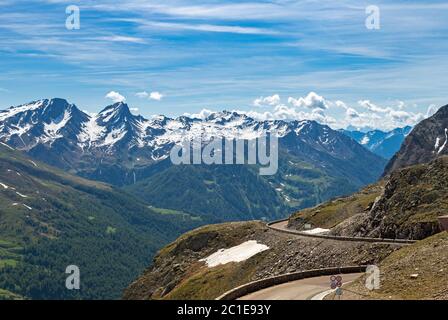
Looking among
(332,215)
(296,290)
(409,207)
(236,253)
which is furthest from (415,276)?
(332,215)

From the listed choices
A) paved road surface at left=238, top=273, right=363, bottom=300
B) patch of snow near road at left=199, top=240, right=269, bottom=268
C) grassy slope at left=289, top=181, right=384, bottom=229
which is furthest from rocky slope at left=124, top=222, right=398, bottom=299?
grassy slope at left=289, top=181, right=384, bottom=229

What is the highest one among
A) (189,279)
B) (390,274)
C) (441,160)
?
(441,160)

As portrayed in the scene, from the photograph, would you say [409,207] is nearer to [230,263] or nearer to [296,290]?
[230,263]

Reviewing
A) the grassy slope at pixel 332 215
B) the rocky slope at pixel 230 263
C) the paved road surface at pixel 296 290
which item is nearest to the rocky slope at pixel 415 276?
the paved road surface at pixel 296 290

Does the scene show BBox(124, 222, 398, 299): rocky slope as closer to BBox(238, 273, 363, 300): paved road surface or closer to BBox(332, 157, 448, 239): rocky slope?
BBox(332, 157, 448, 239): rocky slope

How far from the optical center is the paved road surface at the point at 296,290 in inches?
1971

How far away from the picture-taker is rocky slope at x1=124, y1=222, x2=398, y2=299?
3270 inches

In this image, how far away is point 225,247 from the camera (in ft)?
419

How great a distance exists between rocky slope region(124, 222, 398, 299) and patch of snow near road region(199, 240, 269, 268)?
5.03ft

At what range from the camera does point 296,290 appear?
2099 inches
